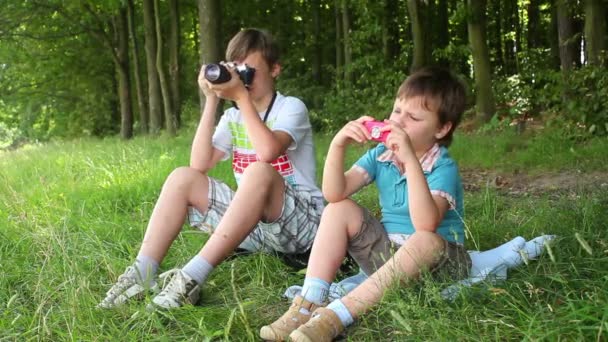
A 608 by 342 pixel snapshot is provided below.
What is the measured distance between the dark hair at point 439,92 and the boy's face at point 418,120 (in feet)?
0.05

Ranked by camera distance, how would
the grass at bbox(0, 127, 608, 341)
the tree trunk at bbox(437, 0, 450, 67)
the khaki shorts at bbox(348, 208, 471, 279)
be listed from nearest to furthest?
the grass at bbox(0, 127, 608, 341) < the khaki shorts at bbox(348, 208, 471, 279) < the tree trunk at bbox(437, 0, 450, 67)

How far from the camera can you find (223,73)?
2.62 m

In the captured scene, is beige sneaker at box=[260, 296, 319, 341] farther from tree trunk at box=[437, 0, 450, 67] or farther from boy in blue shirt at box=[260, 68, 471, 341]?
tree trunk at box=[437, 0, 450, 67]

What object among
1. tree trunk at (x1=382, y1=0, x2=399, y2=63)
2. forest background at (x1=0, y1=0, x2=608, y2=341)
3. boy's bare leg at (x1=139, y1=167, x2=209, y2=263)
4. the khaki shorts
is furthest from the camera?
tree trunk at (x1=382, y1=0, x2=399, y2=63)

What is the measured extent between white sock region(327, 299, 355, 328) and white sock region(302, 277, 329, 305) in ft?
0.37

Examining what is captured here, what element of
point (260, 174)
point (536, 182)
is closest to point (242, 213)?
point (260, 174)

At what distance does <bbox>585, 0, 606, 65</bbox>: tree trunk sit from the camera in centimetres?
689

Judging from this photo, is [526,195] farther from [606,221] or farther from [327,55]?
[327,55]

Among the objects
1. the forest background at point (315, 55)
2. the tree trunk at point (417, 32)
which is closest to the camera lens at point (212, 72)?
the forest background at point (315, 55)

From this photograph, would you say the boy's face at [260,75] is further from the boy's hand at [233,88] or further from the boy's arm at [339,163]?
the boy's arm at [339,163]

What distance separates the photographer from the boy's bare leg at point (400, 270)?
2025mm

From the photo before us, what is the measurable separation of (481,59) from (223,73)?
709 centimetres

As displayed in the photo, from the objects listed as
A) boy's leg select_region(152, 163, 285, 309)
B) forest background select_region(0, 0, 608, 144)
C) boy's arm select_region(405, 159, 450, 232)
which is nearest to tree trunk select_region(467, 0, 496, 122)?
forest background select_region(0, 0, 608, 144)

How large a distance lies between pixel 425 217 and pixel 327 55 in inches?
611
